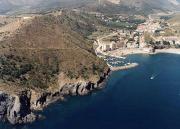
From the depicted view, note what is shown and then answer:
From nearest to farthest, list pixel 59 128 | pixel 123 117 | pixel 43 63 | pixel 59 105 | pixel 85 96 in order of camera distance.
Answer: pixel 59 128 < pixel 123 117 < pixel 59 105 < pixel 85 96 < pixel 43 63

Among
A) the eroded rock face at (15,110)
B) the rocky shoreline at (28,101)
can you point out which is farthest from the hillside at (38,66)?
the eroded rock face at (15,110)

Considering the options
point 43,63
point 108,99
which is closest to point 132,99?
point 108,99

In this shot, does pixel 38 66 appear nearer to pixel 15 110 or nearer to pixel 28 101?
pixel 28 101

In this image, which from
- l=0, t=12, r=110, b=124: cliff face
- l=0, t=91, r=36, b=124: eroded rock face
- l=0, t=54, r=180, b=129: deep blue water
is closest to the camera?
l=0, t=54, r=180, b=129: deep blue water

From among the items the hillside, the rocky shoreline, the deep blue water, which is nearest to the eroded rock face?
the rocky shoreline

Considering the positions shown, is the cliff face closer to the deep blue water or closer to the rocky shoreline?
the rocky shoreline

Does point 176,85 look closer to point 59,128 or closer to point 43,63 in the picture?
point 43,63

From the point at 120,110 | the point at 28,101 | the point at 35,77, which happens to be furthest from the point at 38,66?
the point at 120,110
